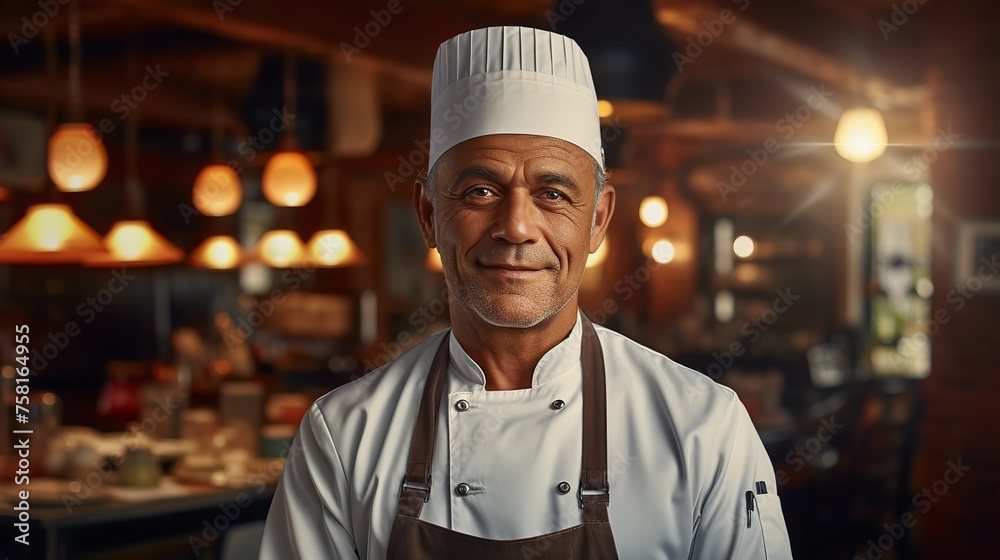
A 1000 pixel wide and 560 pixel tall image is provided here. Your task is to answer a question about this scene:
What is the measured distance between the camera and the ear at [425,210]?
192 cm

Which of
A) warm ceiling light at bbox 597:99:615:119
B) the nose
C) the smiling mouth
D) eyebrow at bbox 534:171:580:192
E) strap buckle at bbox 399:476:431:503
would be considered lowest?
strap buckle at bbox 399:476:431:503

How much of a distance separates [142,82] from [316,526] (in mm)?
7068

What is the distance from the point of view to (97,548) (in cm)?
379

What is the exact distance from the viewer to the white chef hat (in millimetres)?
1803

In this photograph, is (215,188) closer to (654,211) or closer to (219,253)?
(219,253)

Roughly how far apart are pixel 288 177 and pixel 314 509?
13.0 feet

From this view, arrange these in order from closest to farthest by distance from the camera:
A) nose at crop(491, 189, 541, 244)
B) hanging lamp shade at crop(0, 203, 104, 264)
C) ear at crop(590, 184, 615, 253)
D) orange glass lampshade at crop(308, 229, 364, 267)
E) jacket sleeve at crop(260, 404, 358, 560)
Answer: nose at crop(491, 189, 541, 244) < jacket sleeve at crop(260, 404, 358, 560) < ear at crop(590, 184, 615, 253) < hanging lamp shade at crop(0, 203, 104, 264) < orange glass lampshade at crop(308, 229, 364, 267)

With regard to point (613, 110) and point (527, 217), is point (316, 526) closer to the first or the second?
point (527, 217)

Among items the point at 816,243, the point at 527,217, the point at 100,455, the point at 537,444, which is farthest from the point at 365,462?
the point at 816,243

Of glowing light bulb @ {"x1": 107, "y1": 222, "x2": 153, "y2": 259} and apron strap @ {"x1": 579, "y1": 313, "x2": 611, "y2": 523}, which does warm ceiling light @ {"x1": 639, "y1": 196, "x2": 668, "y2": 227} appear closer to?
glowing light bulb @ {"x1": 107, "y1": 222, "x2": 153, "y2": 259}

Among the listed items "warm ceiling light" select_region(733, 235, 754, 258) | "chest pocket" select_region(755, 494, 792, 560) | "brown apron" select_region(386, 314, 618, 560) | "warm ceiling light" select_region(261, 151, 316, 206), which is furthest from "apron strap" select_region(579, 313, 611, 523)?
"warm ceiling light" select_region(733, 235, 754, 258)

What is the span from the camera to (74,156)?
4535 mm

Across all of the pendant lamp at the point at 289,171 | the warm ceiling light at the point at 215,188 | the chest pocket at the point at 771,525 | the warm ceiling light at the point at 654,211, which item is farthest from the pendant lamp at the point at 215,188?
the warm ceiling light at the point at 654,211

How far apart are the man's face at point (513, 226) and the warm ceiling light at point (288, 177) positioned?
3937 mm
